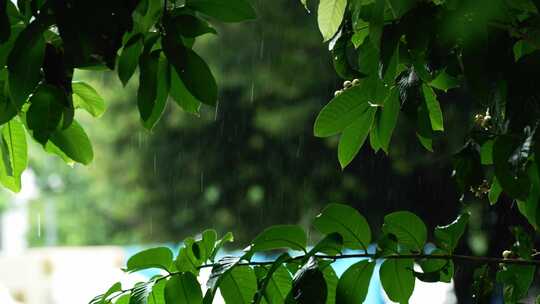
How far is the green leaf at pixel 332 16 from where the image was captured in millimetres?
682

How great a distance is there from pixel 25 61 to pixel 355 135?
11.8 inches

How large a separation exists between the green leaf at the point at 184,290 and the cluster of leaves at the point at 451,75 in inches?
6.7

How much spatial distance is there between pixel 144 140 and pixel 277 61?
213cm

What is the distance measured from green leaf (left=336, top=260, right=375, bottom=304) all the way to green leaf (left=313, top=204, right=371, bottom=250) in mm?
23

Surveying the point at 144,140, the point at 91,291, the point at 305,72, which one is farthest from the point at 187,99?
the point at 91,291

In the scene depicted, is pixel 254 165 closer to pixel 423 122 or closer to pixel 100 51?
pixel 423 122

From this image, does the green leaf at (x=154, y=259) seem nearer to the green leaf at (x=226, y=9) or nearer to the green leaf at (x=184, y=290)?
the green leaf at (x=184, y=290)

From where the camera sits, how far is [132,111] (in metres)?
7.84

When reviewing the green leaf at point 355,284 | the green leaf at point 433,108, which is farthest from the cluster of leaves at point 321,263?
the green leaf at point 433,108

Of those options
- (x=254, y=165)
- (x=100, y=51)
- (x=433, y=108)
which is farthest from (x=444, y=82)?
(x=254, y=165)

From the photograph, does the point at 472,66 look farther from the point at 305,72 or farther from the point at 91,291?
the point at 91,291

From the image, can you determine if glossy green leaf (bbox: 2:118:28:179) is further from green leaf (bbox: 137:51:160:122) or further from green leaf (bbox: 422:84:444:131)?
green leaf (bbox: 422:84:444:131)

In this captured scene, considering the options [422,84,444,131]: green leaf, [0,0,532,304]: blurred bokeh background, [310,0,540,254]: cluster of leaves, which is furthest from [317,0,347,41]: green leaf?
[0,0,532,304]: blurred bokeh background

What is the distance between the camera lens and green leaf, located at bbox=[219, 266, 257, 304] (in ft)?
2.20
